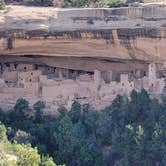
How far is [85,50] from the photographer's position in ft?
85.1

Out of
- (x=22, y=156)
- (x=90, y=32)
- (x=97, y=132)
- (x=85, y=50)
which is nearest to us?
(x=22, y=156)

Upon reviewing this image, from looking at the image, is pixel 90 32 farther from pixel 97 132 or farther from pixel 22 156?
pixel 22 156

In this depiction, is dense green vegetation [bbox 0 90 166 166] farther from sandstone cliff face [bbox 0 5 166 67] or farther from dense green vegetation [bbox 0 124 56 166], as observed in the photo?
sandstone cliff face [bbox 0 5 166 67]

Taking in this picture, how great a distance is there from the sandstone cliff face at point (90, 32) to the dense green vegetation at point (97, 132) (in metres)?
1.10

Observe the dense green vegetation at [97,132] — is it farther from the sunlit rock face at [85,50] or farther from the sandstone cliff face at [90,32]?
the sandstone cliff face at [90,32]

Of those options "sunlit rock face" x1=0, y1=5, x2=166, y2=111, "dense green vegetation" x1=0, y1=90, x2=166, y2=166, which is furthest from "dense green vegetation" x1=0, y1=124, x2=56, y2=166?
"sunlit rock face" x1=0, y1=5, x2=166, y2=111

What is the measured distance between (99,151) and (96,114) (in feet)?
3.75

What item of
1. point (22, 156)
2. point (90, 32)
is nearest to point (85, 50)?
point (90, 32)

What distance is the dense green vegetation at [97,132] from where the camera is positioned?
2369cm

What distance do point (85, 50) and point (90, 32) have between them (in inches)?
25.7

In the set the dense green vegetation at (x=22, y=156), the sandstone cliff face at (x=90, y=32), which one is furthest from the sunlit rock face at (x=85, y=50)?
the dense green vegetation at (x=22, y=156)

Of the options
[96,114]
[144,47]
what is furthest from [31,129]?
[144,47]

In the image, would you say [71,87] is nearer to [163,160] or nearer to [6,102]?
[6,102]

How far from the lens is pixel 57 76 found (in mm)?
26625
